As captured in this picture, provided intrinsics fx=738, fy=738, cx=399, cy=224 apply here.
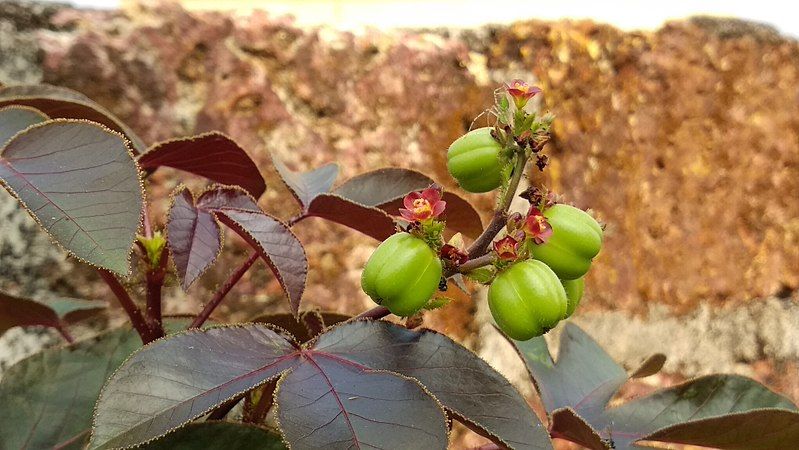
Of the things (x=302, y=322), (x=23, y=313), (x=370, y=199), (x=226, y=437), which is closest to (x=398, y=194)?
(x=370, y=199)

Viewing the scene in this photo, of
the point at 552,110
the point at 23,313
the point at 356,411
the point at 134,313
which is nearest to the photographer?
the point at 356,411

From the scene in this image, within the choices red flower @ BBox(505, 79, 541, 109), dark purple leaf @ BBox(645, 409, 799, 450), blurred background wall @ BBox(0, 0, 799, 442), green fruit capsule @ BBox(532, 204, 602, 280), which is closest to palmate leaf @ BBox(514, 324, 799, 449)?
dark purple leaf @ BBox(645, 409, 799, 450)

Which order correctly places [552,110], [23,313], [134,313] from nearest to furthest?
[134,313] → [23,313] → [552,110]

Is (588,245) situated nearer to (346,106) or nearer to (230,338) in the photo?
(230,338)

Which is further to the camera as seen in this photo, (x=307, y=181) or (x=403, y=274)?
(x=307, y=181)

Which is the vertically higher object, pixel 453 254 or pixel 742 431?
pixel 453 254

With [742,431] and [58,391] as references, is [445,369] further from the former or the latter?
[58,391]
